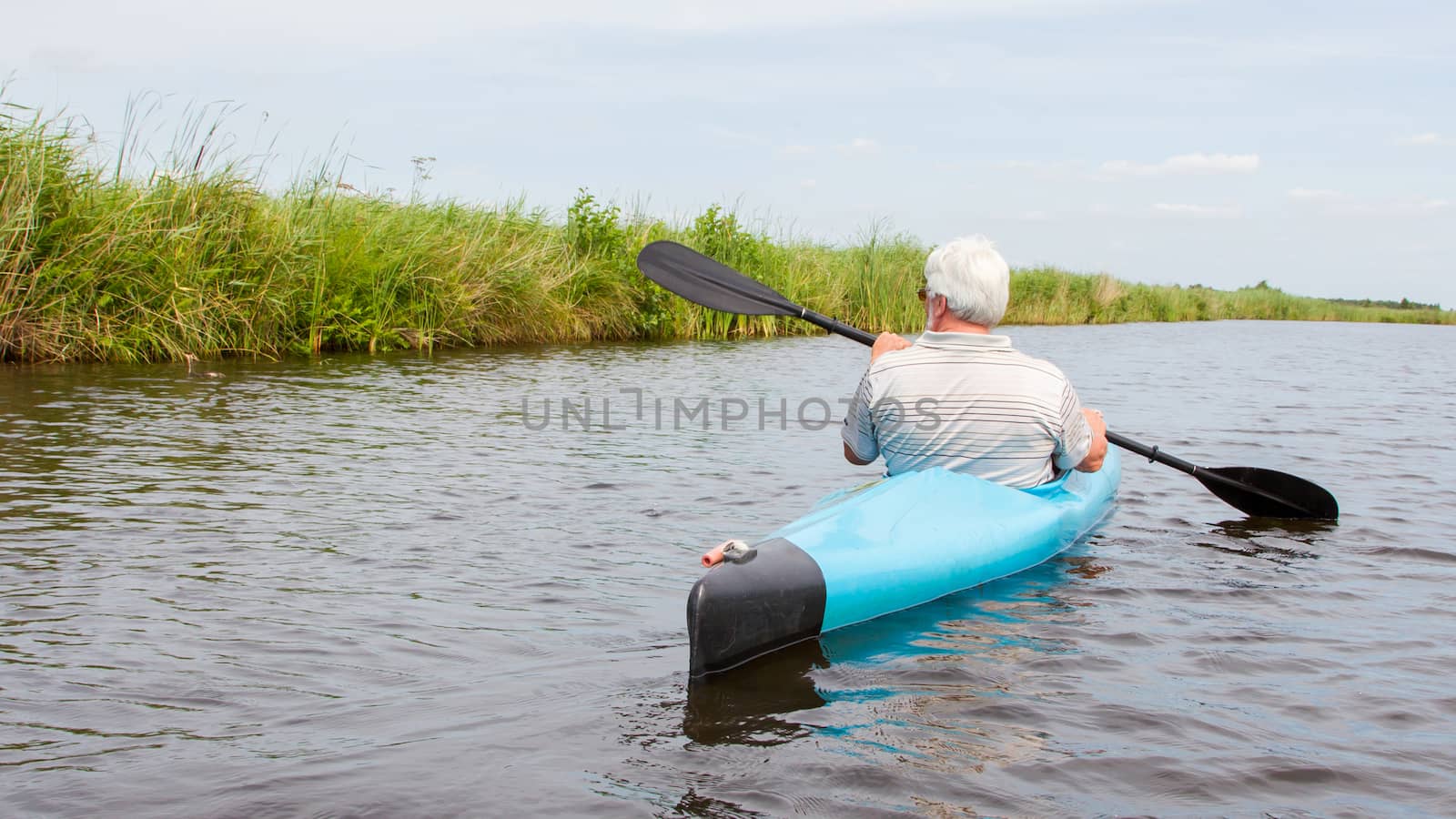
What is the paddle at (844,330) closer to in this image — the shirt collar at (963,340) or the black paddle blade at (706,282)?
the black paddle blade at (706,282)

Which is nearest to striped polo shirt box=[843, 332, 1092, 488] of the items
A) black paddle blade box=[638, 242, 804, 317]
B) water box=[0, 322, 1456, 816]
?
water box=[0, 322, 1456, 816]

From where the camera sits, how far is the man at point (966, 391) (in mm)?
3574

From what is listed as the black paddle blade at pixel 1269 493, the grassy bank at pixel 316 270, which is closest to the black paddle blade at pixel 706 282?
the black paddle blade at pixel 1269 493

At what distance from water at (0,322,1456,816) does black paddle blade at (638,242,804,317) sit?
3.16 ft

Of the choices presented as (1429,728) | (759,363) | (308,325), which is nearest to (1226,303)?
(759,363)

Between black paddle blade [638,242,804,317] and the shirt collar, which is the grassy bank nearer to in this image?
black paddle blade [638,242,804,317]

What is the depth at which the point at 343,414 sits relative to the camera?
7781 mm

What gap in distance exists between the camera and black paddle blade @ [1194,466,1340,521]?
5.18 metres

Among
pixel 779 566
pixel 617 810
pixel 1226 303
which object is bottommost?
pixel 617 810

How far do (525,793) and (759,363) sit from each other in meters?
11.2

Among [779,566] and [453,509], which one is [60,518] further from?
[779,566]

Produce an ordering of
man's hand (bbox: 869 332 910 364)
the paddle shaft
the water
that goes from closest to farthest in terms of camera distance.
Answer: the water
man's hand (bbox: 869 332 910 364)
the paddle shaft

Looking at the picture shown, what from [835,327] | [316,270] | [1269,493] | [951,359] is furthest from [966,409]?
[316,270]

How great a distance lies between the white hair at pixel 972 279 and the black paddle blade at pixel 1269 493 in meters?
2.36
